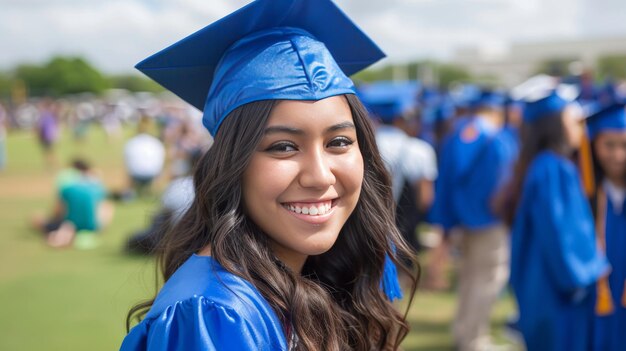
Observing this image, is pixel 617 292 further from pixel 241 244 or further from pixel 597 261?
pixel 241 244

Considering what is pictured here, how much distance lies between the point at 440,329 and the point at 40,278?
4.01 metres

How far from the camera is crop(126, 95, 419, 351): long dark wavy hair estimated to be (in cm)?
137

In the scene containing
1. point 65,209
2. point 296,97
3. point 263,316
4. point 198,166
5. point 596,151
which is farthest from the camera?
point 65,209

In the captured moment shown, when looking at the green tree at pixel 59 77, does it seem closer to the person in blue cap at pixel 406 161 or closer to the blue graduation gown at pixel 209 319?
the person in blue cap at pixel 406 161

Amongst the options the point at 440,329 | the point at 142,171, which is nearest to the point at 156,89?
the point at 142,171

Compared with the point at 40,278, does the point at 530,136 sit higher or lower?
higher

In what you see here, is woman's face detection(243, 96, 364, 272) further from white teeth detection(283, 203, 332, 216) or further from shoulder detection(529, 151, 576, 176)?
shoulder detection(529, 151, 576, 176)

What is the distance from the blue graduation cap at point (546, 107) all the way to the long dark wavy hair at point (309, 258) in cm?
211

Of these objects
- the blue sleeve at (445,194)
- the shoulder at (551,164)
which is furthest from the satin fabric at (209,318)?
the blue sleeve at (445,194)

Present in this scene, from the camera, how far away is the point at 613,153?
331 centimetres

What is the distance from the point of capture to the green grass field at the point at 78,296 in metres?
4.71

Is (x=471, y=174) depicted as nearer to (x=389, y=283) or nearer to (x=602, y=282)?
(x=602, y=282)

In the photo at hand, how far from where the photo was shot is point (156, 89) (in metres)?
95.6

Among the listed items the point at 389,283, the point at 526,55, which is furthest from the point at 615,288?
the point at 526,55
